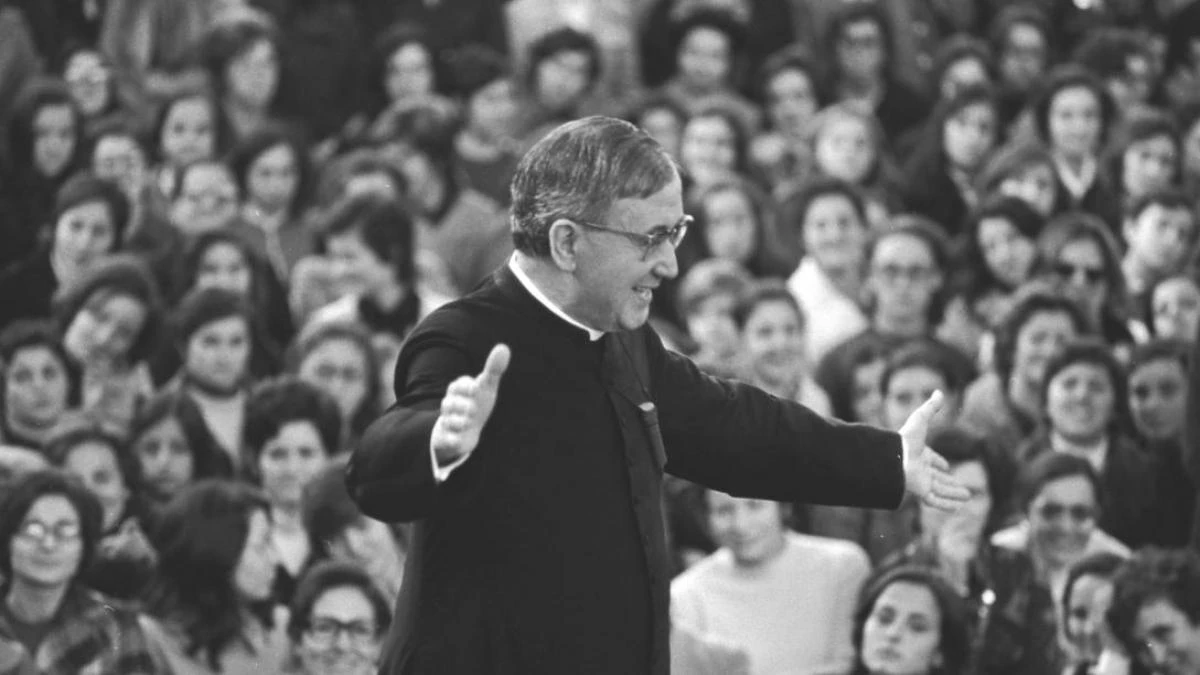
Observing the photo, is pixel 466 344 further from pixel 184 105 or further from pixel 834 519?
pixel 184 105

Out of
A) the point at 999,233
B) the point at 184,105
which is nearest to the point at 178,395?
the point at 184,105

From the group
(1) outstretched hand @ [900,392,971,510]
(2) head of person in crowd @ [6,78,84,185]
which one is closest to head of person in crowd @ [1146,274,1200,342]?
(2) head of person in crowd @ [6,78,84,185]

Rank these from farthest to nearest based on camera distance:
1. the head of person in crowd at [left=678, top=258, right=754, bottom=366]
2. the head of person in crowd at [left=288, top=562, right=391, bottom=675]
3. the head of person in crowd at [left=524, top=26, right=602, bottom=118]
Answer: the head of person in crowd at [left=524, top=26, right=602, bottom=118] < the head of person in crowd at [left=678, top=258, right=754, bottom=366] < the head of person in crowd at [left=288, top=562, right=391, bottom=675]

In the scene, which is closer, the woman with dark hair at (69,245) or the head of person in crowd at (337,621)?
the head of person in crowd at (337,621)

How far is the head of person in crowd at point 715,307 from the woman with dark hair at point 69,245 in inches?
72.9

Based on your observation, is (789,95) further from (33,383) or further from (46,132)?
(33,383)

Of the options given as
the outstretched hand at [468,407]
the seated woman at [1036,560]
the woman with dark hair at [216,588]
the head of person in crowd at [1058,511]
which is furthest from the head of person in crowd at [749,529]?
the outstretched hand at [468,407]

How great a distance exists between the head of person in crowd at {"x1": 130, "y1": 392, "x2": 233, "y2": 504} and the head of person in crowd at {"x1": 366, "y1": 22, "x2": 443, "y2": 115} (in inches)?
122

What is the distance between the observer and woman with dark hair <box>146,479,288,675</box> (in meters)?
6.10

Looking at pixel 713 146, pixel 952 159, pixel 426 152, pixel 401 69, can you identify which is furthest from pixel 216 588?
pixel 952 159

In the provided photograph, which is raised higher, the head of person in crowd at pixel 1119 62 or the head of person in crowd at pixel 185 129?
the head of person in crowd at pixel 1119 62

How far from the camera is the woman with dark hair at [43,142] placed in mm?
8656

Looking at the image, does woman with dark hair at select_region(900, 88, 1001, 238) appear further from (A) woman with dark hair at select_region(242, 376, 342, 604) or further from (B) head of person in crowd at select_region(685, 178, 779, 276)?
(A) woman with dark hair at select_region(242, 376, 342, 604)

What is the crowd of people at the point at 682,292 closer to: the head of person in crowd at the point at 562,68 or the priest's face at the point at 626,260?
the head of person in crowd at the point at 562,68
